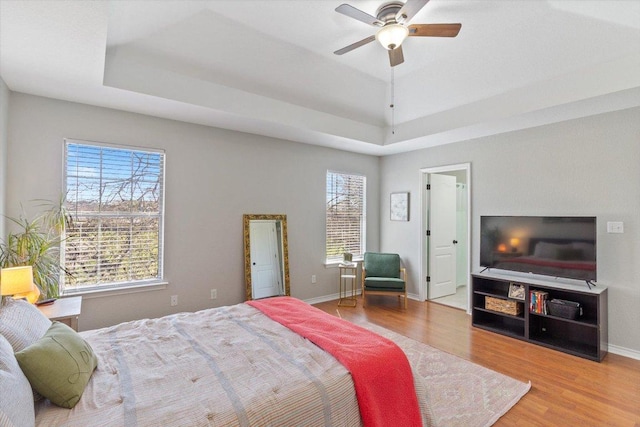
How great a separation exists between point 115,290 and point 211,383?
254 centimetres

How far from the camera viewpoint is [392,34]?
2.44 meters

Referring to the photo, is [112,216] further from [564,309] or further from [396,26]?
[564,309]

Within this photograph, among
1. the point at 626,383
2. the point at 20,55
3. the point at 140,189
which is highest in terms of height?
the point at 20,55

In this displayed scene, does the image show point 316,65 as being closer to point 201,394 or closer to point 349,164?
point 349,164

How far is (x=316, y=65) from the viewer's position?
12.0 feet

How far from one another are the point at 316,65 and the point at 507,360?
12.2 feet

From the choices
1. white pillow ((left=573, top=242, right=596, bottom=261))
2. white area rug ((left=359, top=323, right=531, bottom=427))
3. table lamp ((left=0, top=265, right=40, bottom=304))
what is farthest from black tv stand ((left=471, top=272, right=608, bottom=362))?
table lamp ((left=0, top=265, right=40, bottom=304))

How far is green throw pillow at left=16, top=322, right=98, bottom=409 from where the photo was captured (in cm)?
136

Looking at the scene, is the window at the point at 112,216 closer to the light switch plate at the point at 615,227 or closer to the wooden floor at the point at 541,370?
the wooden floor at the point at 541,370

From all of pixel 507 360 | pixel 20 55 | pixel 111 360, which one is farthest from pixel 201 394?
pixel 507 360

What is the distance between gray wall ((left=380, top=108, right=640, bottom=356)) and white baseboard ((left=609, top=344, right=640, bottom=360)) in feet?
0.05

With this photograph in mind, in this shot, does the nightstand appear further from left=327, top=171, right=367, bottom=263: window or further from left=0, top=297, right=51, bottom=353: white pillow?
left=327, top=171, right=367, bottom=263: window

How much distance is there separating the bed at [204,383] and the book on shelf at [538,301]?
8.07ft

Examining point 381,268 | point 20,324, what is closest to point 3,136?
point 20,324
